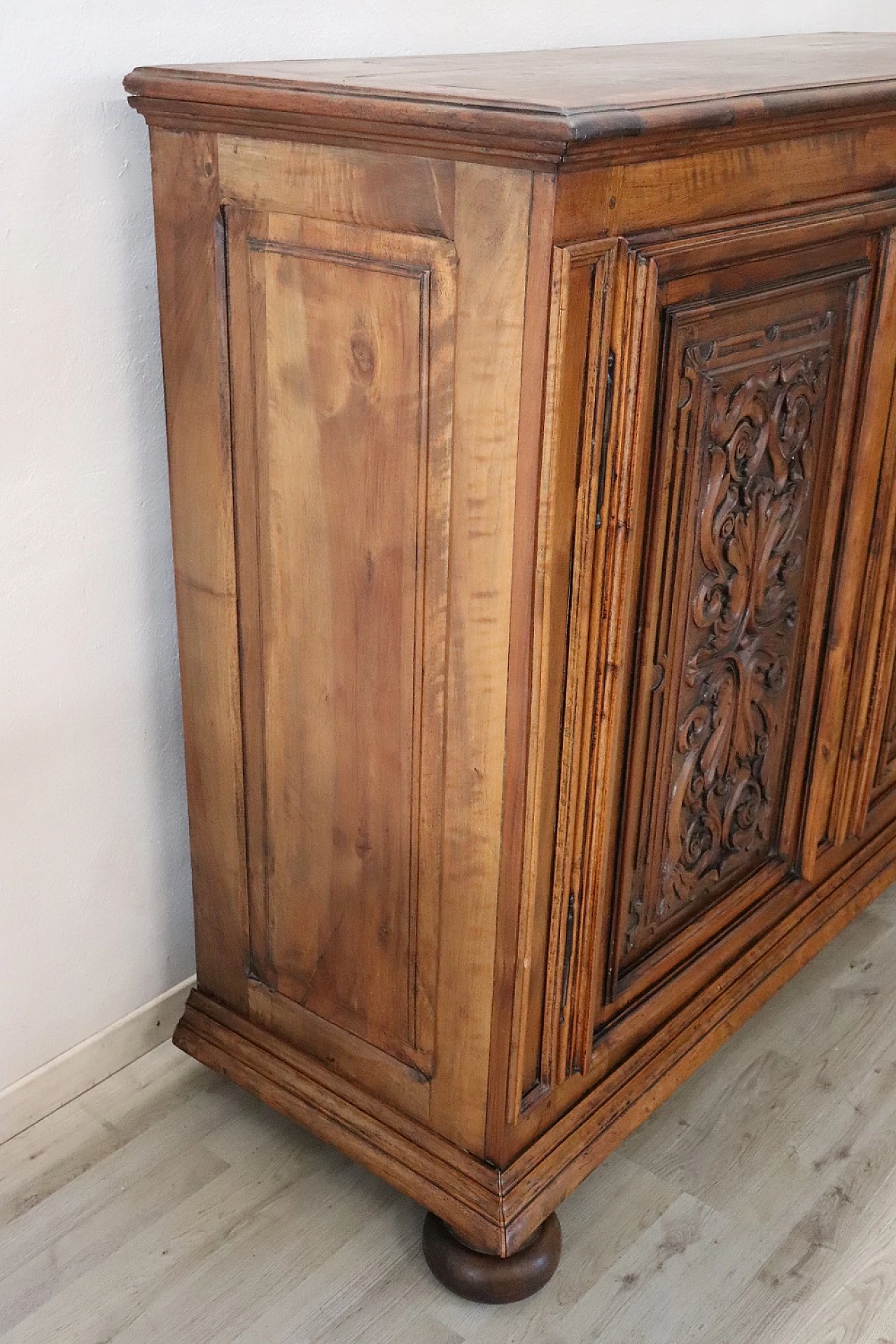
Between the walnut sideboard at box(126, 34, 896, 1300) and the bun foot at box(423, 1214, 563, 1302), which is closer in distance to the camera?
the walnut sideboard at box(126, 34, 896, 1300)

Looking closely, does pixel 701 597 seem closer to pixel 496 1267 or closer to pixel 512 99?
pixel 512 99

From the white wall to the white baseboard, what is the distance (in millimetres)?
15

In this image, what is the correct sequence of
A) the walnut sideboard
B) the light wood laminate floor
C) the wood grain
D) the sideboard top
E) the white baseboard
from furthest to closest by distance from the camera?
the white baseboard < the light wood laminate floor < the wood grain < the walnut sideboard < the sideboard top

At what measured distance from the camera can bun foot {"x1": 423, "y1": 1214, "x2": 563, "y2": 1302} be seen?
4.73ft

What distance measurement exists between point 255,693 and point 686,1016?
0.67 m

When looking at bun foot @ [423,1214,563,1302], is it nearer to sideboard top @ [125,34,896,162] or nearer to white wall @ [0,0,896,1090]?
white wall @ [0,0,896,1090]

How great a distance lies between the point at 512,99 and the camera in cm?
103

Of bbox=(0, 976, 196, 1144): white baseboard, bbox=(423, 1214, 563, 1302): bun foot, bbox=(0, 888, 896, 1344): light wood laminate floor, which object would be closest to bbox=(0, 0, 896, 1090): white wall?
bbox=(0, 976, 196, 1144): white baseboard

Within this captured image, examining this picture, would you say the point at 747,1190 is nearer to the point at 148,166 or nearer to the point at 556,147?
the point at 556,147

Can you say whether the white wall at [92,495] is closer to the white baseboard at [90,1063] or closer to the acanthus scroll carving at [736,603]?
the white baseboard at [90,1063]

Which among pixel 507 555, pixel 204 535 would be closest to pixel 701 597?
pixel 507 555

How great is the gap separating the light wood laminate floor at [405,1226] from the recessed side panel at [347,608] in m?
0.24

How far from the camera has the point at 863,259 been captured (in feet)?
4.75

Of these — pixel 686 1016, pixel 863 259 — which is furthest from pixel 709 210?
pixel 686 1016
